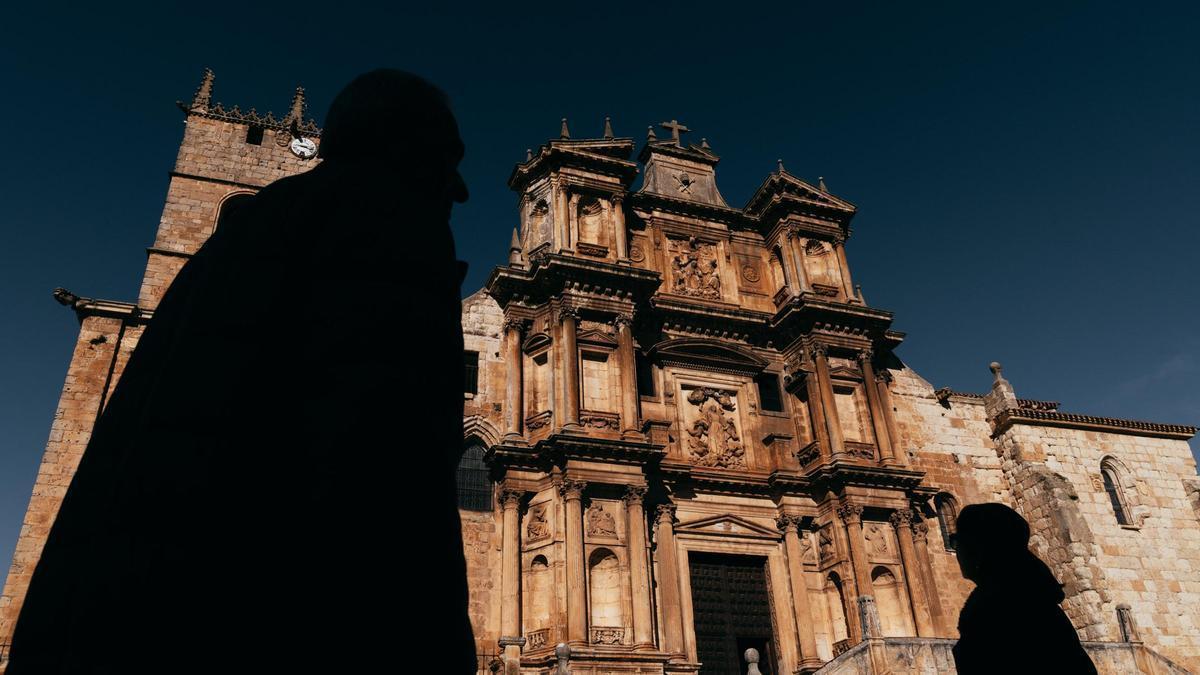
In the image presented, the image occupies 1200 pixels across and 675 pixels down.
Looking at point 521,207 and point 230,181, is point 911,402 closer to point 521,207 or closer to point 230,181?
point 521,207

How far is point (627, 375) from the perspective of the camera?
57.3 ft

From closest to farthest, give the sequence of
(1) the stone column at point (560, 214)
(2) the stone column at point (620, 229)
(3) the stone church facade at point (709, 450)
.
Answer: (3) the stone church facade at point (709, 450) < (1) the stone column at point (560, 214) < (2) the stone column at point (620, 229)

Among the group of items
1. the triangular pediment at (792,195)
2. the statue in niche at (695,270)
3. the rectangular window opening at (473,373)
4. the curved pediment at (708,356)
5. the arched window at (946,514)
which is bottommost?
the arched window at (946,514)

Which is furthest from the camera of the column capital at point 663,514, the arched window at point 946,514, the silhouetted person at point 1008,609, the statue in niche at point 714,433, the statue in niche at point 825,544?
the arched window at point 946,514

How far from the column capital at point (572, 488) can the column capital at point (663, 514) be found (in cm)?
223

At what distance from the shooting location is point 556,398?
1695 centimetres

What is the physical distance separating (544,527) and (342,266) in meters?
14.3

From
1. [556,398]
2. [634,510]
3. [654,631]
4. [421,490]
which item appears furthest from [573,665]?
[421,490]

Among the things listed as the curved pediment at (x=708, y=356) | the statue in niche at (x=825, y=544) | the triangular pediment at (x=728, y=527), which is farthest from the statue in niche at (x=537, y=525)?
the statue in niche at (x=825, y=544)

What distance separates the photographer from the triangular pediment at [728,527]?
17.4 metres

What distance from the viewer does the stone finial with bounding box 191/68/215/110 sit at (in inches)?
916

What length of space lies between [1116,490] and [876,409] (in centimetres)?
841

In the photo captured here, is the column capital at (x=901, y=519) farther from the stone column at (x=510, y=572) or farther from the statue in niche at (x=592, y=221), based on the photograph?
the statue in niche at (x=592, y=221)

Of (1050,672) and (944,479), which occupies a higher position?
(944,479)
